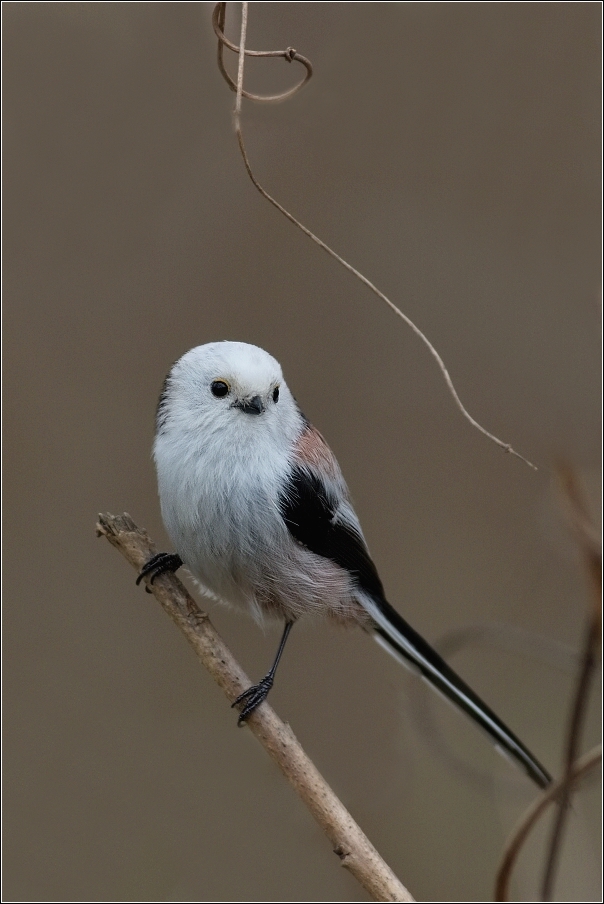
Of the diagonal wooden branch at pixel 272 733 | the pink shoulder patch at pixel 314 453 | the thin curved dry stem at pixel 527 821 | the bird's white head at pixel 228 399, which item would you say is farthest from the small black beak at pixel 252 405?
the thin curved dry stem at pixel 527 821

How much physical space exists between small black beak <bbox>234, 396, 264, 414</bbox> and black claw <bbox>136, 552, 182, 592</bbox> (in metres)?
0.43

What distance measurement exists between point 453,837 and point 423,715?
3.65 ft

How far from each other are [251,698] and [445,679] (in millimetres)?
531

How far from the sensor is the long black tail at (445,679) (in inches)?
75.6

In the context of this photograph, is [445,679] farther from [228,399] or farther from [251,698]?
[228,399]

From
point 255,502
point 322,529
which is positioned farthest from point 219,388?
point 322,529

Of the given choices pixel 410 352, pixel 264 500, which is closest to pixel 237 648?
pixel 264 500

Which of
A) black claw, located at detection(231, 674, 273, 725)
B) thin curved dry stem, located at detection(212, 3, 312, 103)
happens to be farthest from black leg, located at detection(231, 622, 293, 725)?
thin curved dry stem, located at detection(212, 3, 312, 103)

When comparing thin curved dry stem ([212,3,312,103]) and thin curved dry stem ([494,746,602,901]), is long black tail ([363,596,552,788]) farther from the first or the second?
thin curved dry stem ([212,3,312,103])

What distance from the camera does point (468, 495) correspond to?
3.28 metres

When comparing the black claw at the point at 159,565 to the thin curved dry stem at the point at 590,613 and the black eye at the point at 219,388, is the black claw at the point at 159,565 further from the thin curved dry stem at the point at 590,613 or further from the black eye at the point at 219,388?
the thin curved dry stem at the point at 590,613

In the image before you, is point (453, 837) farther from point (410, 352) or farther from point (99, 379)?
point (99, 379)

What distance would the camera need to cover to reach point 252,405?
77.3 inches

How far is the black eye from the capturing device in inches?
78.0
